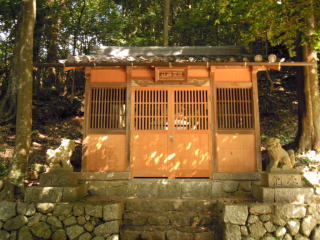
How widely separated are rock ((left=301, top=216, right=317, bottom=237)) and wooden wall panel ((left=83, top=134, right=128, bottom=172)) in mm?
4398

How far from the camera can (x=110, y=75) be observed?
776 cm

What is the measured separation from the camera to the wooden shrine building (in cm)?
738

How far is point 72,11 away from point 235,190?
15.8 m

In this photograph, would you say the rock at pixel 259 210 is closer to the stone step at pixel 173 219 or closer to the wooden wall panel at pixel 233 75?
the stone step at pixel 173 219

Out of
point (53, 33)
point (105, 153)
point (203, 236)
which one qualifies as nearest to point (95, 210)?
point (105, 153)

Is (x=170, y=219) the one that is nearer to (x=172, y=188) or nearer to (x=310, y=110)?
(x=172, y=188)

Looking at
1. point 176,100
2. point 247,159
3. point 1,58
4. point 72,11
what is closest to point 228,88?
point 176,100

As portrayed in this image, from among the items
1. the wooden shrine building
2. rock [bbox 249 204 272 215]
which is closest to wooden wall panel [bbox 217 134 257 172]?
the wooden shrine building

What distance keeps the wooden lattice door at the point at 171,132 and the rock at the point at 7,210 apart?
2.95 meters

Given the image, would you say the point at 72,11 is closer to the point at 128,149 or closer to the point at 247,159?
the point at 128,149

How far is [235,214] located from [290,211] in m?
1.16

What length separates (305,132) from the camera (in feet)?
28.7

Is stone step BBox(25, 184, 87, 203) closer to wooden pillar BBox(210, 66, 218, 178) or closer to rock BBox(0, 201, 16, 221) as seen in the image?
rock BBox(0, 201, 16, 221)

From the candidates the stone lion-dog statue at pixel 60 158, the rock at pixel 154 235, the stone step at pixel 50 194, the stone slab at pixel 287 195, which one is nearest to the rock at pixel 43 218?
the stone step at pixel 50 194
